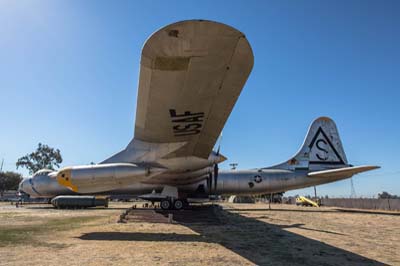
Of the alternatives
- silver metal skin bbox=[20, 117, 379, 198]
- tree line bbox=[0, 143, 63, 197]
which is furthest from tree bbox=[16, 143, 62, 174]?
silver metal skin bbox=[20, 117, 379, 198]

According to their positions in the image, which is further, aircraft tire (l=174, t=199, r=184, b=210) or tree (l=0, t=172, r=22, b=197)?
tree (l=0, t=172, r=22, b=197)

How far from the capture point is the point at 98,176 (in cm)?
→ 1063

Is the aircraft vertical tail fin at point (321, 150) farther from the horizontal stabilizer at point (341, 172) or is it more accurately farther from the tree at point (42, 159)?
the tree at point (42, 159)

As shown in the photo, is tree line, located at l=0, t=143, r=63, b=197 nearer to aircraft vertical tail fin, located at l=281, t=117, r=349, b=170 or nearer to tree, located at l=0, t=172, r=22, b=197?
tree, located at l=0, t=172, r=22, b=197

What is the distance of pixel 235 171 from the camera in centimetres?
2500

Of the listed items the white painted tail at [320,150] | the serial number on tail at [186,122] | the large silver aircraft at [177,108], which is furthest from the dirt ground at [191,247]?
the white painted tail at [320,150]

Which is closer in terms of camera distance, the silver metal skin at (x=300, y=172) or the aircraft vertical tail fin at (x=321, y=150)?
the silver metal skin at (x=300, y=172)

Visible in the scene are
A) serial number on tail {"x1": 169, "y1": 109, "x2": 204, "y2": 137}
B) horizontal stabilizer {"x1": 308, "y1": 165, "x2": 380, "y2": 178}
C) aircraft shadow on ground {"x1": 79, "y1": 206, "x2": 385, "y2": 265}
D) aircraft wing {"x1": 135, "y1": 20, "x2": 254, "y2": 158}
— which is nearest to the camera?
aircraft shadow on ground {"x1": 79, "y1": 206, "x2": 385, "y2": 265}

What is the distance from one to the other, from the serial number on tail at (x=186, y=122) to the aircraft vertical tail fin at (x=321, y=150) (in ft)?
52.1

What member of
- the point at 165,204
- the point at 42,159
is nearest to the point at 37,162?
the point at 42,159

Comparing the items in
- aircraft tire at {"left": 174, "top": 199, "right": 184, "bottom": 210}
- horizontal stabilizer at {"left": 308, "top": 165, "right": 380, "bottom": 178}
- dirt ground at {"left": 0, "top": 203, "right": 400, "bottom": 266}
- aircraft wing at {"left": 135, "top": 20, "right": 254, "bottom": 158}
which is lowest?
dirt ground at {"left": 0, "top": 203, "right": 400, "bottom": 266}

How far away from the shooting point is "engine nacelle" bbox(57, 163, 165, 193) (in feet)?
34.9

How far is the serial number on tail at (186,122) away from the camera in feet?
32.7

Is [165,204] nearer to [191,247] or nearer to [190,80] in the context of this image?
[191,247]
